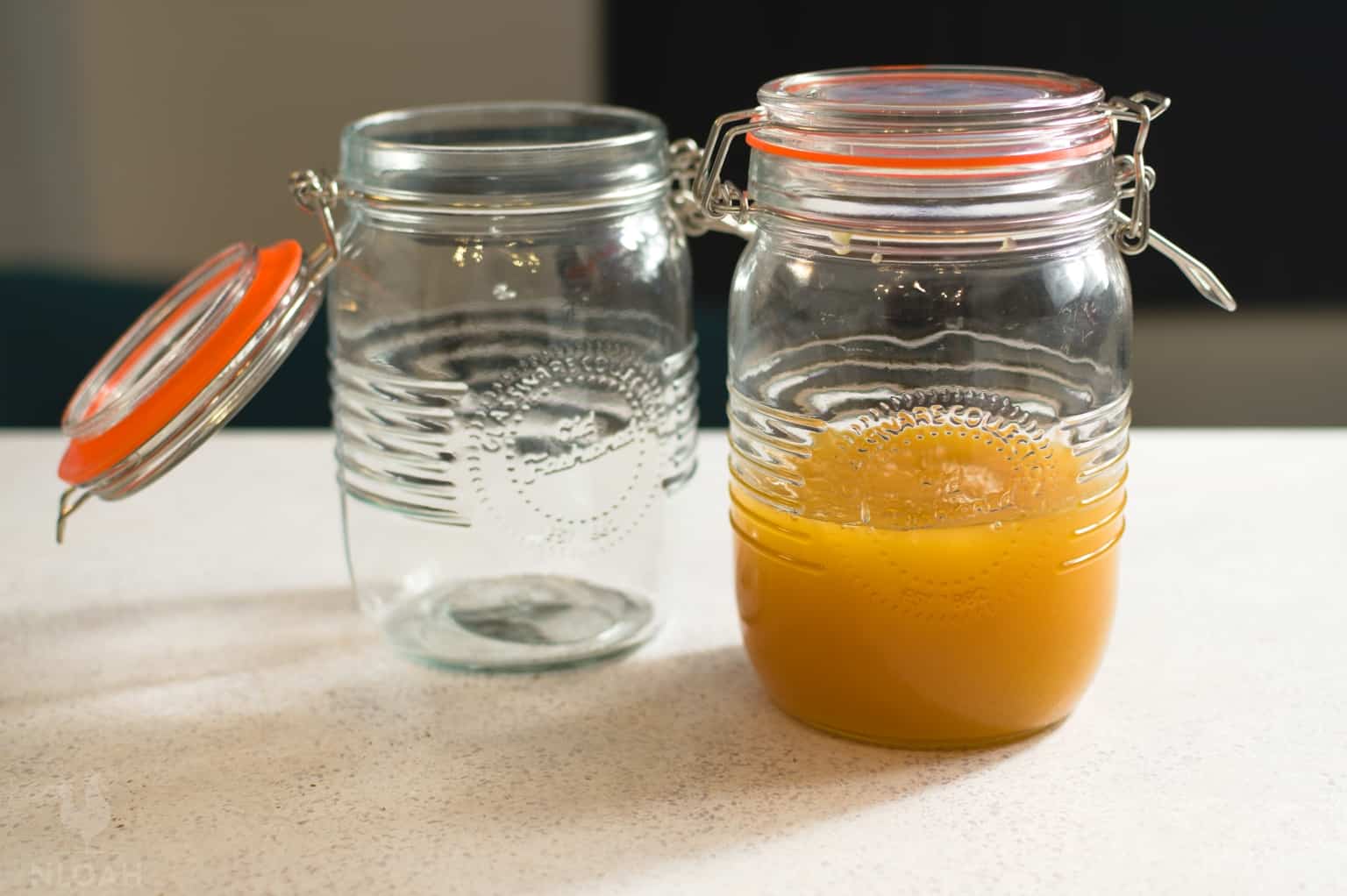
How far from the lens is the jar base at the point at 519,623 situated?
2.84 ft

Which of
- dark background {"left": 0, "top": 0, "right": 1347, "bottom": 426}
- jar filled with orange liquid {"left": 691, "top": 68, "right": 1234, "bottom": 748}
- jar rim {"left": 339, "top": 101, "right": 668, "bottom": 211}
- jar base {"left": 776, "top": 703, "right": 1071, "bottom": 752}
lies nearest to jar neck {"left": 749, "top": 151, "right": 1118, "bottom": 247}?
jar filled with orange liquid {"left": 691, "top": 68, "right": 1234, "bottom": 748}

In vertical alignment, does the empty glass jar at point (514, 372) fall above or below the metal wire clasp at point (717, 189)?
below

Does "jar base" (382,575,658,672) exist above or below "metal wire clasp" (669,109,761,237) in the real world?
below

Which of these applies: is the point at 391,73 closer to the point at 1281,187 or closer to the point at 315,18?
the point at 315,18

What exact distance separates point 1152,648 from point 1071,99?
0.34m

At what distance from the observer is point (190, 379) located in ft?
2.60

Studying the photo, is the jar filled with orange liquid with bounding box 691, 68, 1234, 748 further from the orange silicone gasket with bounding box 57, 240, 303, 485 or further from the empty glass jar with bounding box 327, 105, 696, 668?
the orange silicone gasket with bounding box 57, 240, 303, 485

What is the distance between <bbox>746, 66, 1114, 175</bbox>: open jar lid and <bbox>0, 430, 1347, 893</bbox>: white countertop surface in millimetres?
287

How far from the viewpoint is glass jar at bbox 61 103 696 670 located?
2.69ft

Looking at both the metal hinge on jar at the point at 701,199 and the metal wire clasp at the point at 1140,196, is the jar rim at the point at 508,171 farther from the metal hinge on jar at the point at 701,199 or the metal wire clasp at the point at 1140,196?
the metal wire clasp at the point at 1140,196

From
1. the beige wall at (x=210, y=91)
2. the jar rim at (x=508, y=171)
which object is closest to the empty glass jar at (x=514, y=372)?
the jar rim at (x=508, y=171)

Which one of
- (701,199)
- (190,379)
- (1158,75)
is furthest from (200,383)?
(1158,75)

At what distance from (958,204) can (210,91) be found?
6.25 ft

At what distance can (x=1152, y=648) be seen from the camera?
0.87 meters
